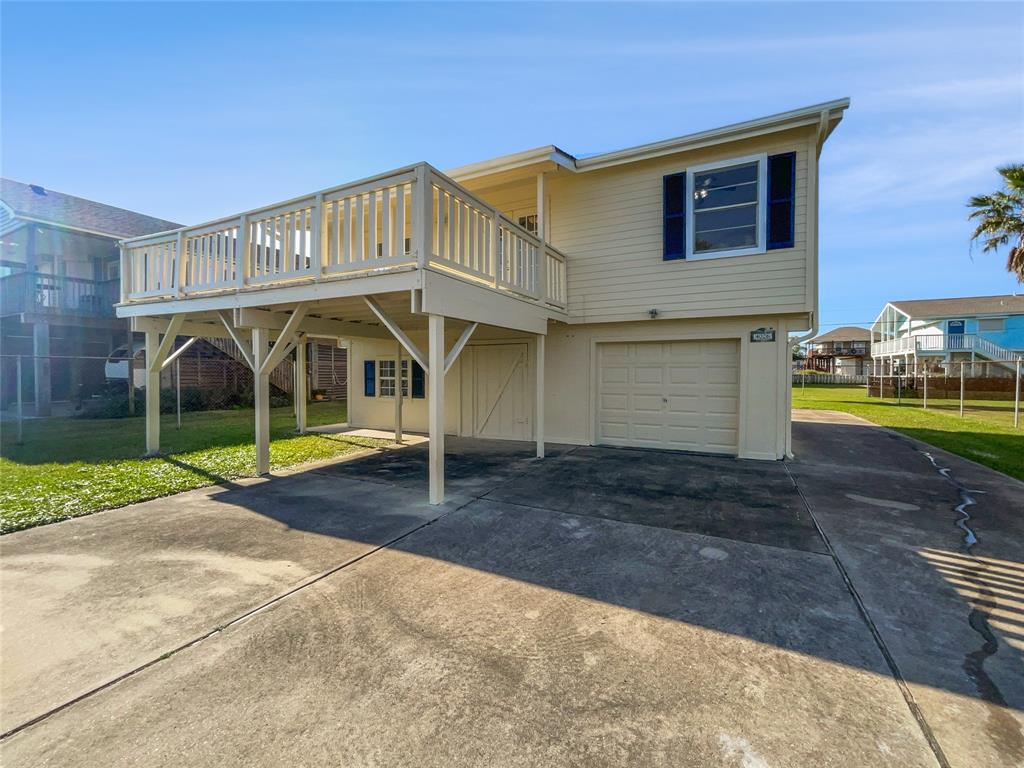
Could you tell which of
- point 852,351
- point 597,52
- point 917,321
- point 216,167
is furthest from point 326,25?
point 852,351

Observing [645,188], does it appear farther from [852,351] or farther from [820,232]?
[852,351]

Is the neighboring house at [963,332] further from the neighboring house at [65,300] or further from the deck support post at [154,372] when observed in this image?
the neighboring house at [65,300]

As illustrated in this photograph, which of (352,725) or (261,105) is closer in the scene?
(352,725)

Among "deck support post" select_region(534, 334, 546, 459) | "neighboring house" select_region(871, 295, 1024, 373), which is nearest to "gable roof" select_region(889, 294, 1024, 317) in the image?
"neighboring house" select_region(871, 295, 1024, 373)

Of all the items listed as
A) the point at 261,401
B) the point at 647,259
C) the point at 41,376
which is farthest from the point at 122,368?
the point at 647,259

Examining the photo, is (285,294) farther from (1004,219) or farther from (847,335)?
(847,335)

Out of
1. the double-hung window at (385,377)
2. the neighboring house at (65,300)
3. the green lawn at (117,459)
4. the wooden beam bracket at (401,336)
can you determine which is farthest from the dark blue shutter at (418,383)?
the neighboring house at (65,300)

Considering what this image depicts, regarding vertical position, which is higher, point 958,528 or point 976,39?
point 976,39

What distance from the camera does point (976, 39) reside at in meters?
5.42

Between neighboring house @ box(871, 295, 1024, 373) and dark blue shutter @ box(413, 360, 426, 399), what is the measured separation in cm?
2755

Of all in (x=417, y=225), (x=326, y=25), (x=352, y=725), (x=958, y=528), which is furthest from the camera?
(x=326, y=25)

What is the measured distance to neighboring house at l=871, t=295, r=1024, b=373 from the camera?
25.9 meters

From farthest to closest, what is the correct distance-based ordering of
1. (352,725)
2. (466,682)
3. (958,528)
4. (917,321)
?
(917,321)
(958,528)
(466,682)
(352,725)

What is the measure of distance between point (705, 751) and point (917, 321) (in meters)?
38.8
